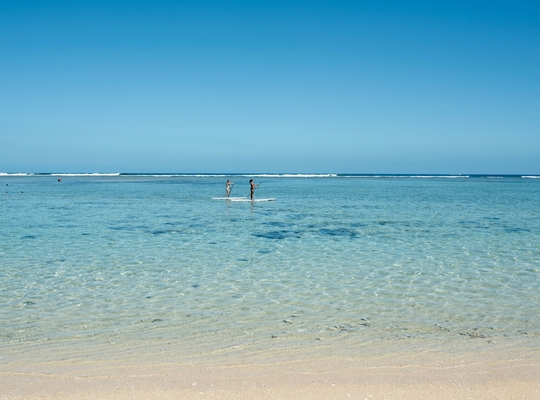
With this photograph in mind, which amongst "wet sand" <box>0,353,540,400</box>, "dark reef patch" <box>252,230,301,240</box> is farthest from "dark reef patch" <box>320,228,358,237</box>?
"wet sand" <box>0,353,540,400</box>

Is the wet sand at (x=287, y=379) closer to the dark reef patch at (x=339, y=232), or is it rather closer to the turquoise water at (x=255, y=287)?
the turquoise water at (x=255, y=287)

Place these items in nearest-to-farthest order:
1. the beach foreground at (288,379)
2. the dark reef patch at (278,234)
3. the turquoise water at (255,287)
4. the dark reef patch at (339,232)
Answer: the beach foreground at (288,379), the turquoise water at (255,287), the dark reef patch at (278,234), the dark reef patch at (339,232)

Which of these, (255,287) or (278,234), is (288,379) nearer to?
(255,287)

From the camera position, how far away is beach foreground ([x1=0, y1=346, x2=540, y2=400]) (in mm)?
5145

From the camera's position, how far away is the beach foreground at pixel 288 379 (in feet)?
16.9

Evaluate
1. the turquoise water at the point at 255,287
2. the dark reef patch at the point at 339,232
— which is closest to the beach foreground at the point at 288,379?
the turquoise water at the point at 255,287

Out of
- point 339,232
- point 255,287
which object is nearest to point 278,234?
point 339,232

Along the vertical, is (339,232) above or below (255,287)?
above

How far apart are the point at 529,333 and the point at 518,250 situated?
8.43 metres

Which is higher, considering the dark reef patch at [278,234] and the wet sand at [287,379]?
the dark reef patch at [278,234]

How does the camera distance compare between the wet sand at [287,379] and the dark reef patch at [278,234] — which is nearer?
the wet sand at [287,379]

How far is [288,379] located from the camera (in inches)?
219

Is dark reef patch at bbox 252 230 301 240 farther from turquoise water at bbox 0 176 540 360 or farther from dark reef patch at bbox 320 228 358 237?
dark reef patch at bbox 320 228 358 237

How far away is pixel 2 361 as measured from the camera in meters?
6.08
